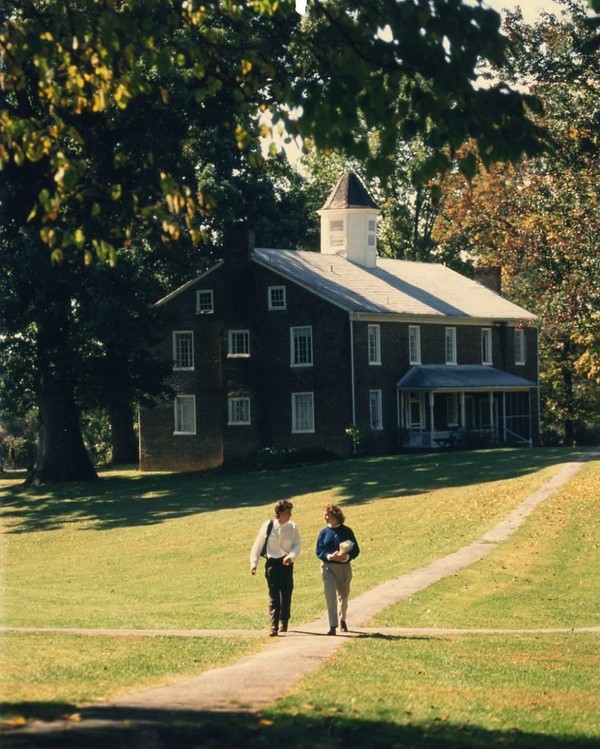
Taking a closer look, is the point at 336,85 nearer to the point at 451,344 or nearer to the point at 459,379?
Answer: the point at 459,379

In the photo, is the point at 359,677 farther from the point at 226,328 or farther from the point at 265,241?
the point at 265,241

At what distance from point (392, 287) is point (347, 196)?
19.6ft

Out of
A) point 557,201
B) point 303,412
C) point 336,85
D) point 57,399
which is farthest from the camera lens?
point 303,412

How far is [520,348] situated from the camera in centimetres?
7494

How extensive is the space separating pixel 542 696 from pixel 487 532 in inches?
819

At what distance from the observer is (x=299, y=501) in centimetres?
4800

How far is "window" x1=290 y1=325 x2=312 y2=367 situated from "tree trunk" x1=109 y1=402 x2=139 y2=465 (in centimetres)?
1589

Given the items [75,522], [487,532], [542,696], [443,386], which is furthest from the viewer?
[443,386]

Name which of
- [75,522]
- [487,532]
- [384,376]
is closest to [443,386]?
[384,376]

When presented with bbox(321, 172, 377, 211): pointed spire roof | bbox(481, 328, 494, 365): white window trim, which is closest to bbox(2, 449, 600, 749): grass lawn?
bbox(481, 328, 494, 365): white window trim

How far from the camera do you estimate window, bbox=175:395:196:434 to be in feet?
223

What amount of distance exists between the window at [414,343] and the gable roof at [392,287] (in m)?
0.85

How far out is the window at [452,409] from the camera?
6788 cm

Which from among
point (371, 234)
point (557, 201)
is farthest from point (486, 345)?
point (557, 201)
